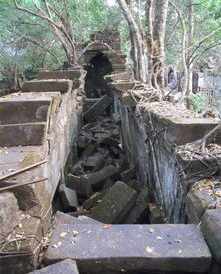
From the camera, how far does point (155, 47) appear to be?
9281 mm

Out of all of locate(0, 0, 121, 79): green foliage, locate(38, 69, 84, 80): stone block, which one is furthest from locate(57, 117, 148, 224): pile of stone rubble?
locate(0, 0, 121, 79): green foliage

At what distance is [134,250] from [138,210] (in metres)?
1.99

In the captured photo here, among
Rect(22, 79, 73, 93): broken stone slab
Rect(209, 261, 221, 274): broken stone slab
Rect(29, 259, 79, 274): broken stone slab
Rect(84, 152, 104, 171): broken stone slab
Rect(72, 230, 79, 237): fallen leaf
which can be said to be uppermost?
Rect(22, 79, 73, 93): broken stone slab

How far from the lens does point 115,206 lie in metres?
4.32

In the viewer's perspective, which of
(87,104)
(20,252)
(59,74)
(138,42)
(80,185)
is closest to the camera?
(20,252)

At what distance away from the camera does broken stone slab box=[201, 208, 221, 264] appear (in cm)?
252

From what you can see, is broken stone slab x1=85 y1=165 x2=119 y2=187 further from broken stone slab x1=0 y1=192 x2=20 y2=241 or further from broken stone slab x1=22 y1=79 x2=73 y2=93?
broken stone slab x1=0 y1=192 x2=20 y2=241

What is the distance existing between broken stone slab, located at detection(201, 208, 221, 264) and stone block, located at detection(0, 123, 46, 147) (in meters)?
1.90

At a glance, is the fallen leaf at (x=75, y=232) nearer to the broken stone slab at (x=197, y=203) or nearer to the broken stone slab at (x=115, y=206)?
the broken stone slab at (x=197, y=203)

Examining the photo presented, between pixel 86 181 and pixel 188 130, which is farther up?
pixel 188 130

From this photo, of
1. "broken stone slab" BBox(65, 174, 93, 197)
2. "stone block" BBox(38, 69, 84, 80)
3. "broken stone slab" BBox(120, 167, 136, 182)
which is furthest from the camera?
"stone block" BBox(38, 69, 84, 80)

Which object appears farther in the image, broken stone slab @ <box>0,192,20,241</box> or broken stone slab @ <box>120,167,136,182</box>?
broken stone slab @ <box>120,167,136,182</box>

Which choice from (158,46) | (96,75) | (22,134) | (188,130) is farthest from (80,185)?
(96,75)

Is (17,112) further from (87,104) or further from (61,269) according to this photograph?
(87,104)
